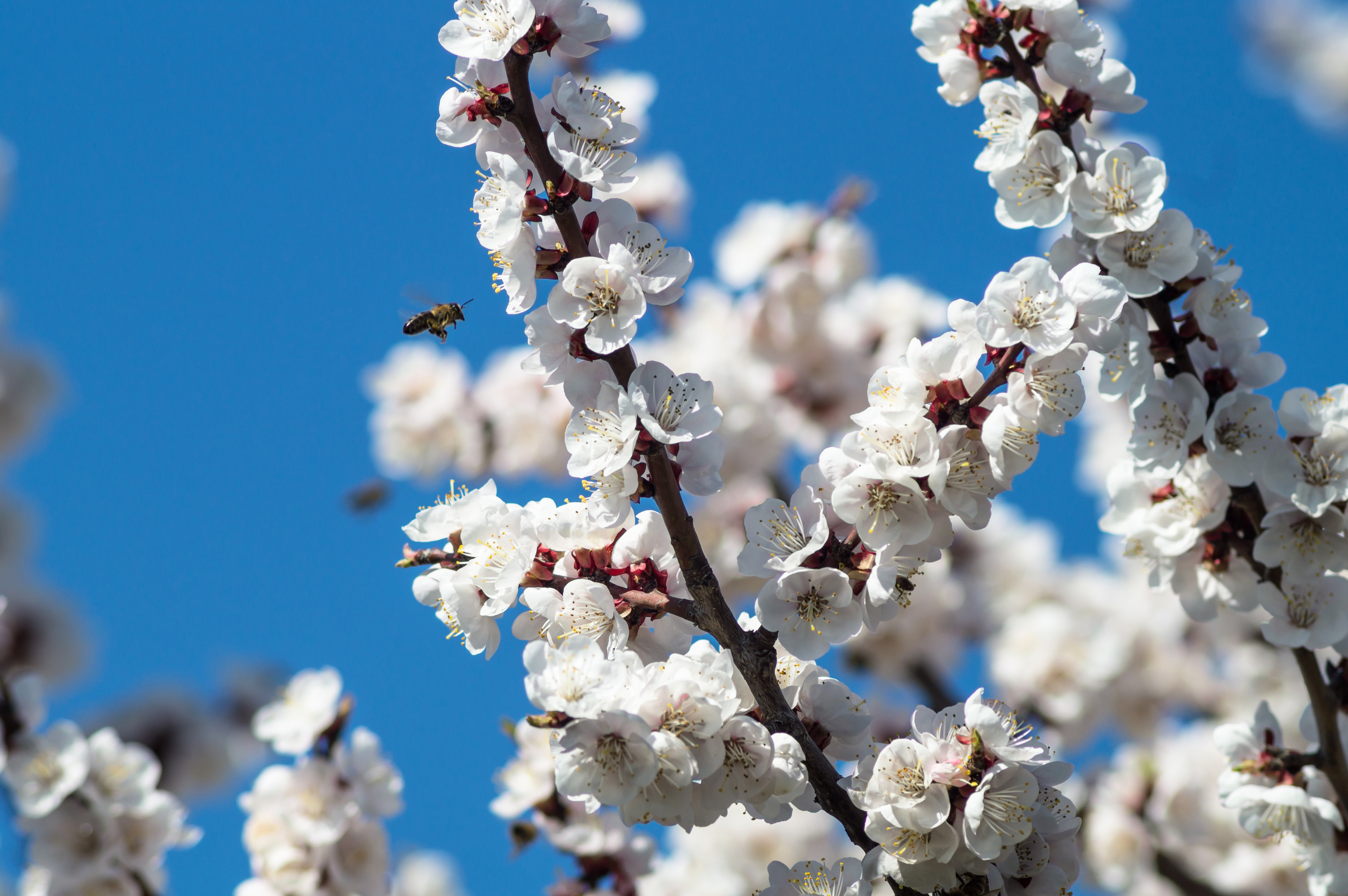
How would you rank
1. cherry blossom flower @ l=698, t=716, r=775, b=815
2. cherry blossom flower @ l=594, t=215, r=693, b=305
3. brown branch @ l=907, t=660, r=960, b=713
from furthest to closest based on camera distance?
brown branch @ l=907, t=660, r=960, b=713
cherry blossom flower @ l=594, t=215, r=693, b=305
cherry blossom flower @ l=698, t=716, r=775, b=815

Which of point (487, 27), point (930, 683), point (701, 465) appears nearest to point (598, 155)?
point (487, 27)

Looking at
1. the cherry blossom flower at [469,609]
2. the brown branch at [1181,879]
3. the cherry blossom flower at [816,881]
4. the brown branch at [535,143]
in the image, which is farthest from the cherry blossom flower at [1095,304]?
the brown branch at [1181,879]

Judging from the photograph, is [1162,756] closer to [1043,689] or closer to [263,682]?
[1043,689]

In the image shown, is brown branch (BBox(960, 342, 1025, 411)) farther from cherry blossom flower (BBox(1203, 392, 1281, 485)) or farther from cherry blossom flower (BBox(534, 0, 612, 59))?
cherry blossom flower (BBox(534, 0, 612, 59))

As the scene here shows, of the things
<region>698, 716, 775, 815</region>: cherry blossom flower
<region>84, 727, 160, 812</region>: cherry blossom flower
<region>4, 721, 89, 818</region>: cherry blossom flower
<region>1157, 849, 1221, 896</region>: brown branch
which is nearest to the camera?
<region>698, 716, 775, 815</region>: cherry blossom flower

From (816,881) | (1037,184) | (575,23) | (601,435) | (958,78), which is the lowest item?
(816,881)

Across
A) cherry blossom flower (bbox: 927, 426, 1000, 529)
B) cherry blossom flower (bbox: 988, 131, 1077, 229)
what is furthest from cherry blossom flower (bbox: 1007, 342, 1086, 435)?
cherry blossom flower (bbox: 988, 131, 1077, 229)

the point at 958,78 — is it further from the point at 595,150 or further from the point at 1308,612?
the point at 1308,612
